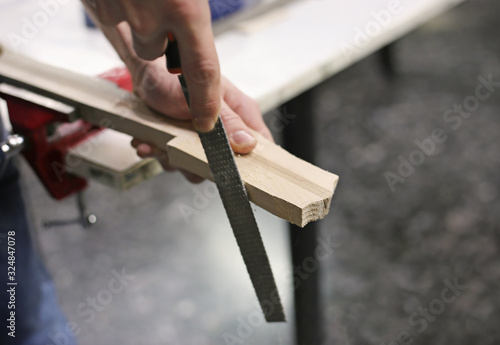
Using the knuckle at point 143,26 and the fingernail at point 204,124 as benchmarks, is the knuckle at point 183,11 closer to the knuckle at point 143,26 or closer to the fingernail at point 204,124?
the knuckle at point 143,26

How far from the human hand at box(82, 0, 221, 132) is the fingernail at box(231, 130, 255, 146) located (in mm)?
97

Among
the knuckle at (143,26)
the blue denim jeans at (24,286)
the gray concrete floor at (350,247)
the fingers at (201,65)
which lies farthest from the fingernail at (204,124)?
the gray concrete floor at (350,247)

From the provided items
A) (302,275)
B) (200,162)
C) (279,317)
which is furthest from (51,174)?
(302,275)

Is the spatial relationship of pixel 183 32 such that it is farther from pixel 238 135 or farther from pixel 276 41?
pixel 276 41

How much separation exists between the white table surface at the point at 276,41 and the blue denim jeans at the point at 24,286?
0.31 meters

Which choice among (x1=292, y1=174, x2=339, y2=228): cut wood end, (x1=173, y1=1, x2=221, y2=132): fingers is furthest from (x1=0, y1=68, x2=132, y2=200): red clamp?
(x1=292, y1=174, x2=339, y2=228): cut wood end

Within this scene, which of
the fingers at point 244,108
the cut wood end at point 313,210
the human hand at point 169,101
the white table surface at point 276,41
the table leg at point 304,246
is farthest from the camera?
the table leg at point 304,246

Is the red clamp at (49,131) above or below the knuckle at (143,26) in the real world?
below

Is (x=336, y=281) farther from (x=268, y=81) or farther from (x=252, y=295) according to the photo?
(x=268, y=81)

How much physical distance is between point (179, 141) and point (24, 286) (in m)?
0.48

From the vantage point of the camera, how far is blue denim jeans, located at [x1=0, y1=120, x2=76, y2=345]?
98 centimetres

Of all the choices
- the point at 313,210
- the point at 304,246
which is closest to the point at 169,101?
the point at 313,210

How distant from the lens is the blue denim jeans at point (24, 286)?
979mm

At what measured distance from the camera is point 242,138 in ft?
2.47
